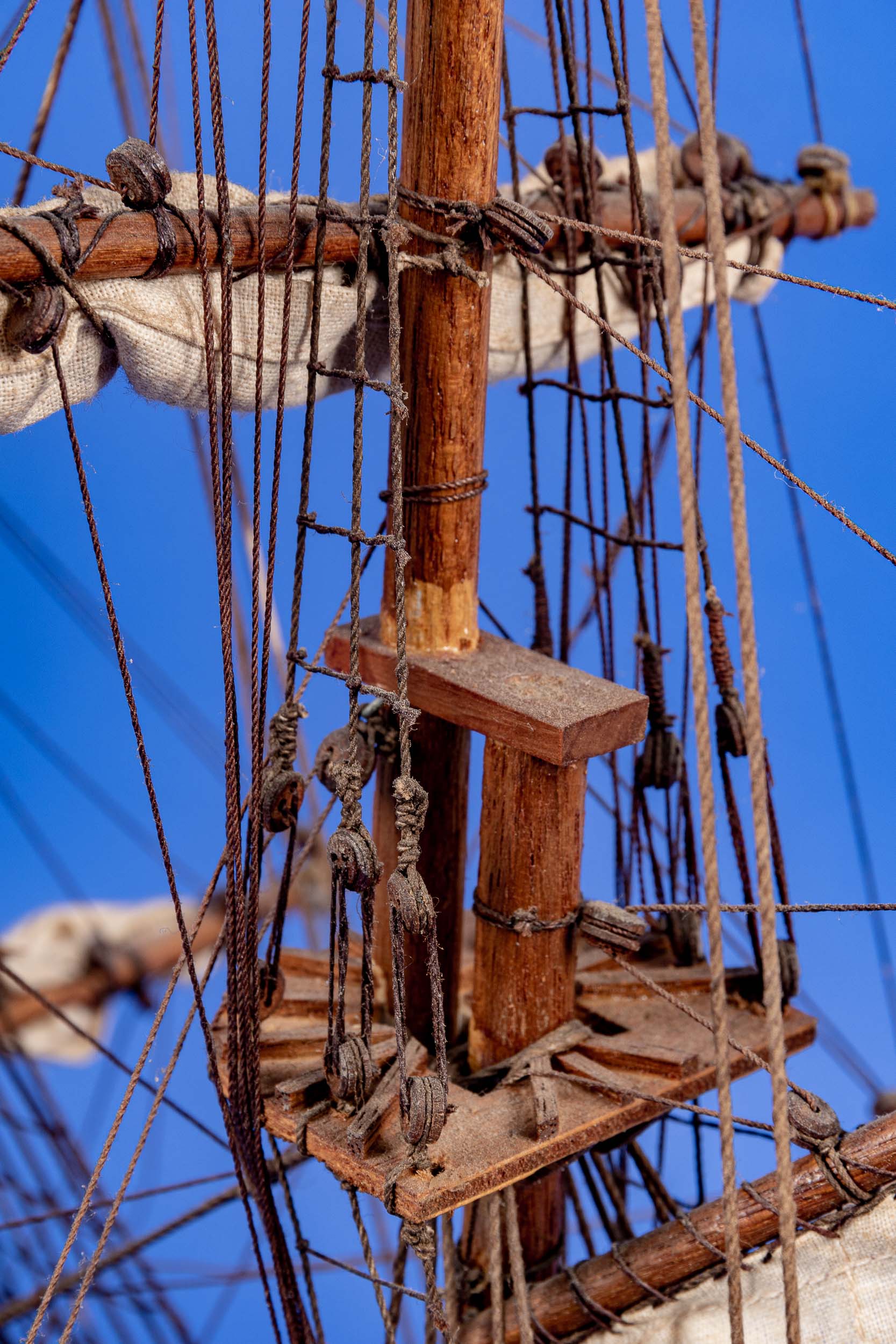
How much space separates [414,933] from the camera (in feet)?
6.61

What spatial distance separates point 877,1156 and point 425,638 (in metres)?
1.01

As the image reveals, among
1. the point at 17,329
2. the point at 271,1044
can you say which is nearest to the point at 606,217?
the point at 17,329

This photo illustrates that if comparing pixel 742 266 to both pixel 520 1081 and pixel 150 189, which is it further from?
pixel 520 1081

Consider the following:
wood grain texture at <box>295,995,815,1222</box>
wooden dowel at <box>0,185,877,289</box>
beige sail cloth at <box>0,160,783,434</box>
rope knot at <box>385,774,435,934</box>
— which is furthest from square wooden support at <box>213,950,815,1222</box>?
wooden dowel at <box>0,185,877,289</box>

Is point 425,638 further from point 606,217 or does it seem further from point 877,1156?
point 606,217

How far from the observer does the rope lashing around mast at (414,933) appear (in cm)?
199

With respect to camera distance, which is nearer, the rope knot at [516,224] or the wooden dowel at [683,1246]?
the rope knot at [516,224]

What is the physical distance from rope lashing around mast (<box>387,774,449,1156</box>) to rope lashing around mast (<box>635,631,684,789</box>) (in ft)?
2.85

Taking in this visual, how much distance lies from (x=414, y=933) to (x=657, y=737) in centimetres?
92

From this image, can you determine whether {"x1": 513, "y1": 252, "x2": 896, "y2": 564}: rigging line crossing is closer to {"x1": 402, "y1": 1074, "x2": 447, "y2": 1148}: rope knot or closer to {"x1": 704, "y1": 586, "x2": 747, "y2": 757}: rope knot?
{"x1": 704, "y1": 586, "x2": 747, "y2": 757}: rope knot

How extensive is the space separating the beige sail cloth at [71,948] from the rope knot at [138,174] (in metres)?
2.34

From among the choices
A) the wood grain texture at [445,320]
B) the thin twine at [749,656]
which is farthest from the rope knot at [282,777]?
the thin twine at [749,656]

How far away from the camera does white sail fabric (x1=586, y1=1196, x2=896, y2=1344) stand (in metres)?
2.34

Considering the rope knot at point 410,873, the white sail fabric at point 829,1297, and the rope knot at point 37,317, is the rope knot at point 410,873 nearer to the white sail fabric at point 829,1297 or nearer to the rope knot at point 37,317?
the rope knot at point 37,317
